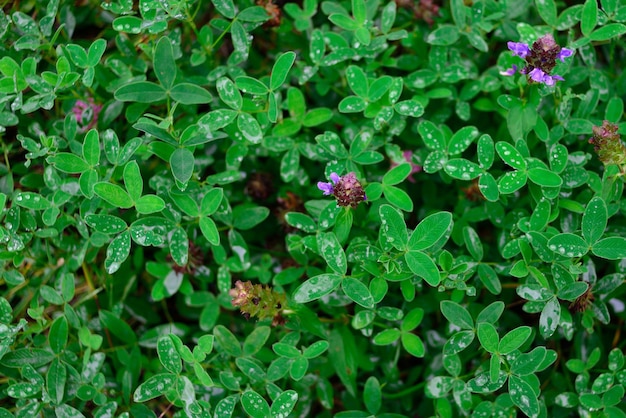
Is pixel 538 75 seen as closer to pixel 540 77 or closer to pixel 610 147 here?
pixel 540 77

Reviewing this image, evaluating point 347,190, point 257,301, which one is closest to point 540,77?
point 347,190

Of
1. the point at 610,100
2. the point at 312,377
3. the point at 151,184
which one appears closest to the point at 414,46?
the point at 610,100

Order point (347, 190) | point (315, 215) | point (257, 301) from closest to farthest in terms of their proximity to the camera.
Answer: point (347, 190) < point (257, 301) < point (315, 215)

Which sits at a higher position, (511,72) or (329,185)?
(511,72)

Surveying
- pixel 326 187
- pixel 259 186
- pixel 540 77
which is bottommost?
pixel 259 186

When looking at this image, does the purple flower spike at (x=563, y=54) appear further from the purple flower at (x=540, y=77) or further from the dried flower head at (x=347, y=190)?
the dried flower head at (x=347, y=190)

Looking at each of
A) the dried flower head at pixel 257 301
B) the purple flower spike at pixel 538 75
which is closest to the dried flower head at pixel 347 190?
the dried flower head at pixel 257 301

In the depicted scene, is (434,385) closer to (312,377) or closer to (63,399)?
(312,377)
